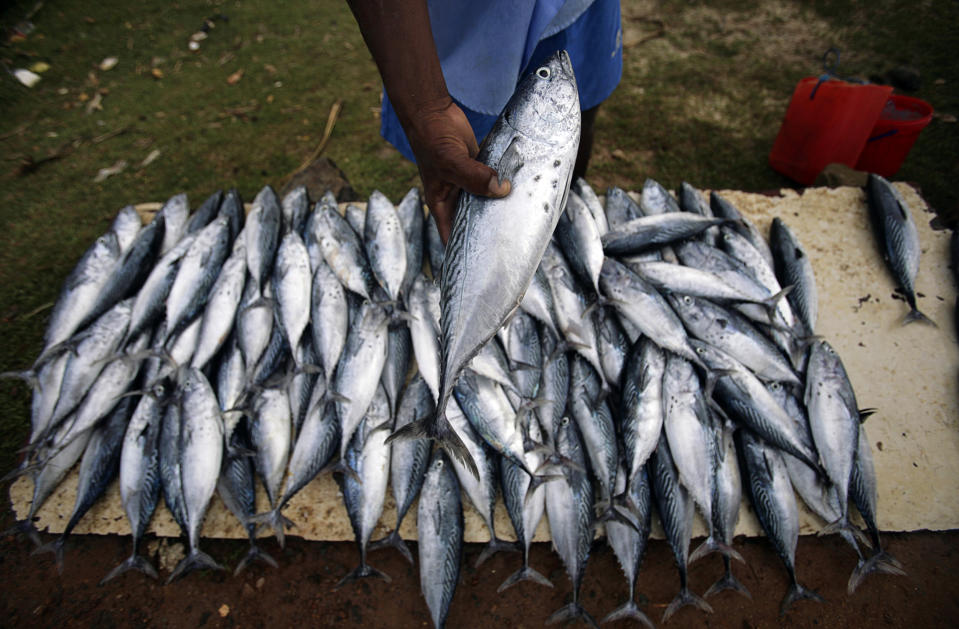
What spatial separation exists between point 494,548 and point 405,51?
1853 mm

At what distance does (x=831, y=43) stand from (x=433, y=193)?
5744mm

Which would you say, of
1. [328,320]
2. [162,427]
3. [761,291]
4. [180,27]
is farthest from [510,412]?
[180,27]

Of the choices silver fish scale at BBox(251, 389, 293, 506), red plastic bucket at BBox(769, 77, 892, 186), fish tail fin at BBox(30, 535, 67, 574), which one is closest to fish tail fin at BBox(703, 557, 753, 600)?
silver fish scale at BBox(251, 389, 293, 506)

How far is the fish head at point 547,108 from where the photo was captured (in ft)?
4.65

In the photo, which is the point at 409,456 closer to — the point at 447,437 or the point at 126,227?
the point at 447,437

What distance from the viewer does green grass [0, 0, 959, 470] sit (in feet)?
12.6

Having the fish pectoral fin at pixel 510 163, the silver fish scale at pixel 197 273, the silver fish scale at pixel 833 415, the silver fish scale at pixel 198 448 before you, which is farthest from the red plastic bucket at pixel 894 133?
the silver fish scale at pixel 198 448

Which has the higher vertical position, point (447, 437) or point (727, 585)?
point (447, 437)

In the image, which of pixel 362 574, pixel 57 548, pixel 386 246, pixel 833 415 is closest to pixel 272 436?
pixel 362 574

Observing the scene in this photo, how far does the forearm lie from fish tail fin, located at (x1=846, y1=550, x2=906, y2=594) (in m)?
2.38

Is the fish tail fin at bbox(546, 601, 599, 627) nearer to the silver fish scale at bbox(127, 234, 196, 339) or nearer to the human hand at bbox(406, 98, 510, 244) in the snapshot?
the human hand at bbox(406, 98, 510, 244)

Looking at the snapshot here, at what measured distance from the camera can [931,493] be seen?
207 cm

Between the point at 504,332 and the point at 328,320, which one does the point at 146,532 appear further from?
the point at 504,332

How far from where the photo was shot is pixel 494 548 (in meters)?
1.94
